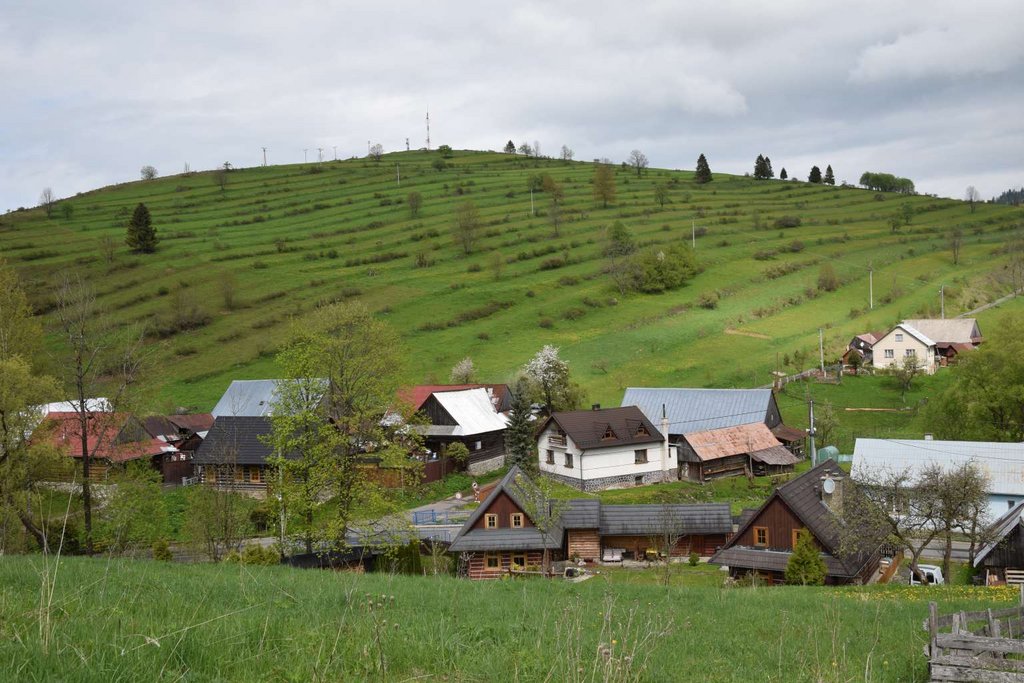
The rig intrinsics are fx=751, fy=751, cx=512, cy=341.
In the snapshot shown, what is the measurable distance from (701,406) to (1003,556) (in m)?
32.3

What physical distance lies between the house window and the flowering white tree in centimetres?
2869

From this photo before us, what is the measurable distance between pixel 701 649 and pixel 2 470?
2538cm

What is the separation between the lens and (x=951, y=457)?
148 ft

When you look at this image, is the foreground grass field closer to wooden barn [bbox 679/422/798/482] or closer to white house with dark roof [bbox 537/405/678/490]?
white house with dark roof [bbox 537/405/678/490]

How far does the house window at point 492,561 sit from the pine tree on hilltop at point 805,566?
545 inches

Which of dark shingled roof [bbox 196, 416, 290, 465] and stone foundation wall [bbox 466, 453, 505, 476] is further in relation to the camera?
stone foundation wall [bbox 466, 453, 505, 476]

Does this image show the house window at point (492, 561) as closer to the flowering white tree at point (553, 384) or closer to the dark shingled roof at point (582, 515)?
the dark shingled roof at point (582, 515)

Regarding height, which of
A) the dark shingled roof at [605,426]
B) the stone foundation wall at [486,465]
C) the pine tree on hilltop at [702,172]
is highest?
the pine tree on hilltop at [702,172]

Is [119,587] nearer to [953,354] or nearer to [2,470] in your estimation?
[2,470]

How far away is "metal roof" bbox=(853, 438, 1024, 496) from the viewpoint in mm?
43312

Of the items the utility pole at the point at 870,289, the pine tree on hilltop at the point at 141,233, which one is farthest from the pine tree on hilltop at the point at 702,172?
the pine tree on hilltop at the point at 141,233

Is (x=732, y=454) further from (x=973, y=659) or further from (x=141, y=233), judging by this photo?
(x=141, y=233)

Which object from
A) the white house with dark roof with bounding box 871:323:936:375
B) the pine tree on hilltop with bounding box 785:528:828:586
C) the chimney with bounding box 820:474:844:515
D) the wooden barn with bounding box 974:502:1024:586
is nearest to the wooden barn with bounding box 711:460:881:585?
the chimney with bounding box 820:474:844:515

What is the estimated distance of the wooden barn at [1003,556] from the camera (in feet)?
104
